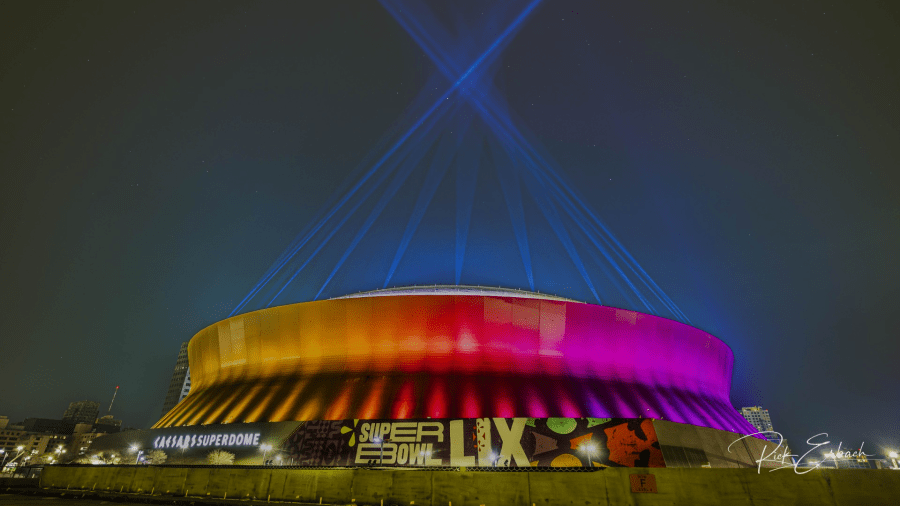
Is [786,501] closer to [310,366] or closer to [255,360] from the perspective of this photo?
[310,366]

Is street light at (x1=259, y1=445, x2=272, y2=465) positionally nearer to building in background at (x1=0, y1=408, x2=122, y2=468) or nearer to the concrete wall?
the concrete wall

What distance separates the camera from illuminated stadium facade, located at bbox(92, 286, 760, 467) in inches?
707

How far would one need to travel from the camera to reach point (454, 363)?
2312 cm

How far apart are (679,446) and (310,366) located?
18468mm

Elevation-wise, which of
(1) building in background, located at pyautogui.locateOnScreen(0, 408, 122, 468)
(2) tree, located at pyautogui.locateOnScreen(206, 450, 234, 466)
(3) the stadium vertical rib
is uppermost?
(1) building in background, located at pyautogui.locateOnScreen(0, 408, 122, 468)

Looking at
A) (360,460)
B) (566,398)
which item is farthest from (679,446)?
(360,460)

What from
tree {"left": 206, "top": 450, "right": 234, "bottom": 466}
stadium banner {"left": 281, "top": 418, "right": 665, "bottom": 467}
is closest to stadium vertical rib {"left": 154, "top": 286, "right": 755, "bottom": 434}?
stadium banner {"left": 281, "top": 418, "right": 665, "bottom": 467}

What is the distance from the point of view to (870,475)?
9.17 metres

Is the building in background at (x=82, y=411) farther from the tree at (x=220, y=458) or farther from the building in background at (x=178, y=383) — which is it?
the tree at (x=220, y=458)

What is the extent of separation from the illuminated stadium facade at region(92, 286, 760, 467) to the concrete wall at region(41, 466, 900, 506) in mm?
4758

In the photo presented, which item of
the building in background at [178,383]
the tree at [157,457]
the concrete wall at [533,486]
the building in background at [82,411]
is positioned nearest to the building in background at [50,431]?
the building in background at [82,411]

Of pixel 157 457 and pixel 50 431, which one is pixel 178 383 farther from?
pixel 157 457

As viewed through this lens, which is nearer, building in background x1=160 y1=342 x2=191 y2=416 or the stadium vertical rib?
the stadium vertical rib

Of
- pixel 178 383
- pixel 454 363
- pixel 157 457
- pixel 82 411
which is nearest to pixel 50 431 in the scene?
pixel 82 411
